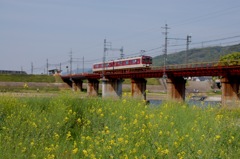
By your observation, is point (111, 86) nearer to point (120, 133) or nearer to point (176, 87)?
point (176, 87)

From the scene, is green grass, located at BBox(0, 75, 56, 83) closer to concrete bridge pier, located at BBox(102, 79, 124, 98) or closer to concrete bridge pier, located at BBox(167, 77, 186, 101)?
concrete bridge pier, located at BBox(102, 79, 124, 98)

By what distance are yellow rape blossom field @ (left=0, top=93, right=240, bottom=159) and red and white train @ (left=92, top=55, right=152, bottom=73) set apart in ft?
157

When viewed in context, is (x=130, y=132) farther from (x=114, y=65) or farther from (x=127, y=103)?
(x=114, y=65)

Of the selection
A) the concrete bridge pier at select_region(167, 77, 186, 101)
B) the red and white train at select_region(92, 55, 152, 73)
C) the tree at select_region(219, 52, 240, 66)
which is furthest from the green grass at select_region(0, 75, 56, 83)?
the concrete bridge pier at select_region(167, 77, 186, 101)

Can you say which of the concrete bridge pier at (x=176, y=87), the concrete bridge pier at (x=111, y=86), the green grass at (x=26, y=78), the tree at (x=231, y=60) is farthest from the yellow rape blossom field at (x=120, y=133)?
the green grass at (x=26, y=78)

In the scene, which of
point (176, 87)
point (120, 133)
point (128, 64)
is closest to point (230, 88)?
point (176, 87)

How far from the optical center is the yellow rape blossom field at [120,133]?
29.6 ft

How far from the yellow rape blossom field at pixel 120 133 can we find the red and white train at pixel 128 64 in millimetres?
47966

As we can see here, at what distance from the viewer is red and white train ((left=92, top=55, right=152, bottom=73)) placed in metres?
67.3

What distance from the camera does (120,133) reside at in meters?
10.7

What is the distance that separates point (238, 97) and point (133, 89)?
26541 mm

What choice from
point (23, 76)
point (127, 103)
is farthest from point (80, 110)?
point (23, 76)

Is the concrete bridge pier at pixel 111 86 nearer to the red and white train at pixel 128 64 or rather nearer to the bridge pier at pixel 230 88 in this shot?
the red and white train at pixel 128 64

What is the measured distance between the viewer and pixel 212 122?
13352 mm
